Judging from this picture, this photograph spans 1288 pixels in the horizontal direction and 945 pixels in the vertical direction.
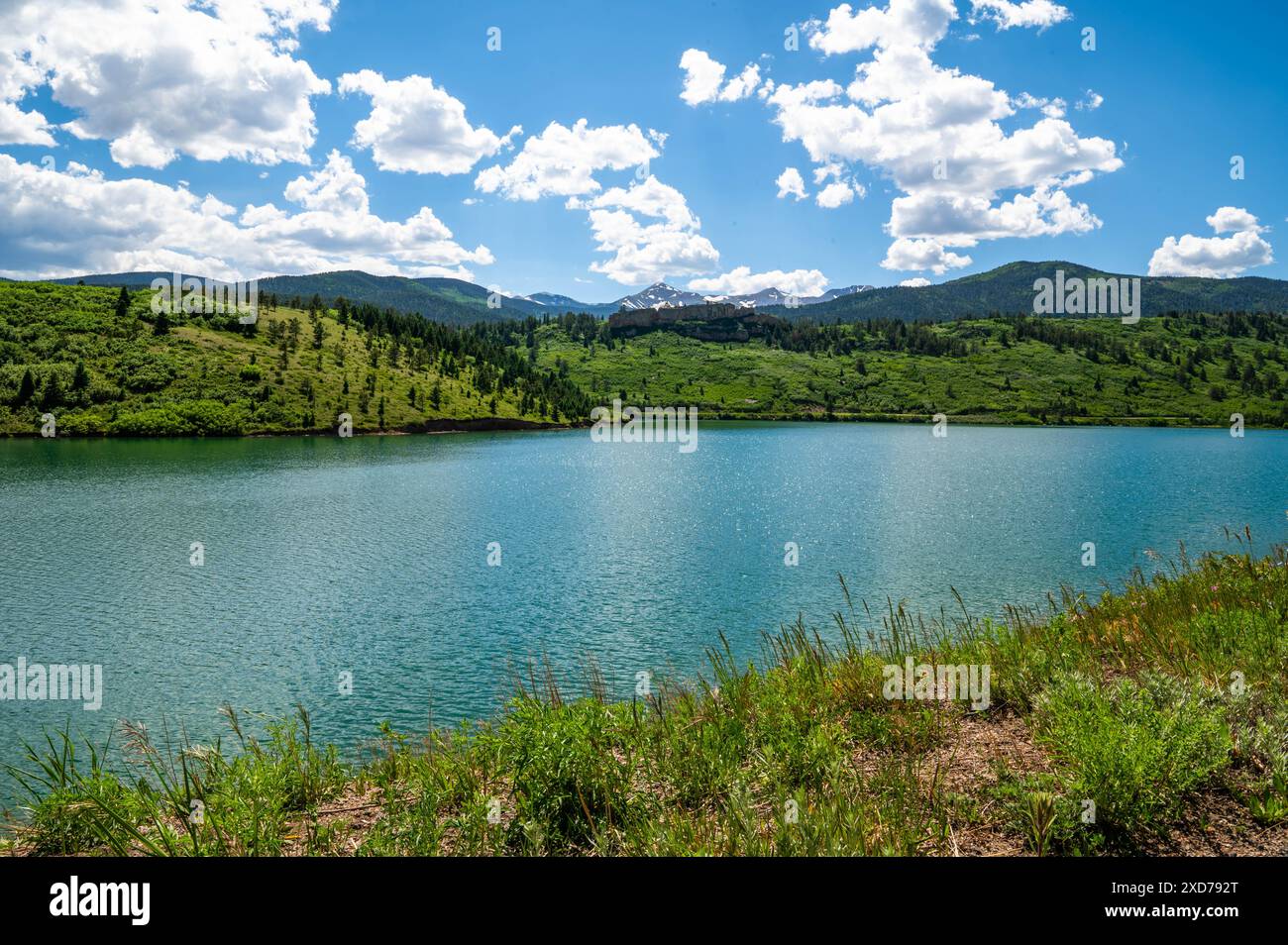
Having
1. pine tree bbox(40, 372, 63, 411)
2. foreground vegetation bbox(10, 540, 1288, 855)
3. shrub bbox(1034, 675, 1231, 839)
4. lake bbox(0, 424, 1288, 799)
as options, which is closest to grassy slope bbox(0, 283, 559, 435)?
pine tree bbox(40, 372, 63, 411)

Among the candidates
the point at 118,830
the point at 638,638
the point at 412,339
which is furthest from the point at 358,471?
the point at 412,339

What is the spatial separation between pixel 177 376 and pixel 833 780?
6080 inches

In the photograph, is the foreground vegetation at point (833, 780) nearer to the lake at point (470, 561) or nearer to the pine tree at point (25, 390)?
the lake at point (470, 561)

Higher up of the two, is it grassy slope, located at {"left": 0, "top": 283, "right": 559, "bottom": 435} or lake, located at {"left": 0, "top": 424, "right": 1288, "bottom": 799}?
grassy slope, located at {"left": 0, "top": 283, "right": 559, "bottom": 435}

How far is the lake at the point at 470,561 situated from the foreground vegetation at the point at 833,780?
9628 mm

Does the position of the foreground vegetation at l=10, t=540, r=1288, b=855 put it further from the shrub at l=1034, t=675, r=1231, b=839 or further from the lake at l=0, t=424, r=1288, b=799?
the lake at l=0, t=424, r=1288, b=799

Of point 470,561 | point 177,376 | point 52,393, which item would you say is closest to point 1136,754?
point 470,561

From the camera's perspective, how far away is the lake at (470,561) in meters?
22.8

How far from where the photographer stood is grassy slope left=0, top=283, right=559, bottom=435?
11769 cm

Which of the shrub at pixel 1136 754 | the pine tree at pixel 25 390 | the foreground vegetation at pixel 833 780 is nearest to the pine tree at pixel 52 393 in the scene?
the pine tree at pixel 25 390

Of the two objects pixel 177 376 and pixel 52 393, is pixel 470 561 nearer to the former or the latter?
pixel 52 393

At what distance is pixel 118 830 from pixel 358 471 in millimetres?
77728

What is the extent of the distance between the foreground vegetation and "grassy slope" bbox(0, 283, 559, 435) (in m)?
131

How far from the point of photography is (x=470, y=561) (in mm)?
39281
